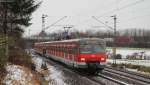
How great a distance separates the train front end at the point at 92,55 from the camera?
84.1ft

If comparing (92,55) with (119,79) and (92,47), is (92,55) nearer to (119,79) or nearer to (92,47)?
(92,47)

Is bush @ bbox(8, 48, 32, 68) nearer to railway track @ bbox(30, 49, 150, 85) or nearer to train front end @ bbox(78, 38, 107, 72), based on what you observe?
train front end @ bbox(78, 38, 107, 72)

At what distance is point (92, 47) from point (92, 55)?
26.8 inches

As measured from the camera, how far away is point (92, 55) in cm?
2602

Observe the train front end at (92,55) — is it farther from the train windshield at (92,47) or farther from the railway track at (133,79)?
the railway track at (133,79)

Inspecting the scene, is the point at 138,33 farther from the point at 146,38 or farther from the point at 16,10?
the point at 16,10

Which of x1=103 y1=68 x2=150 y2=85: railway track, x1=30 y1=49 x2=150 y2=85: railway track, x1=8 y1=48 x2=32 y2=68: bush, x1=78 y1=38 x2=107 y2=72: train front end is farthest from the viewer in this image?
x1=78 y1=38 x2=107 y2=72: train front end

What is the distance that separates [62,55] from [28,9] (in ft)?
19.7

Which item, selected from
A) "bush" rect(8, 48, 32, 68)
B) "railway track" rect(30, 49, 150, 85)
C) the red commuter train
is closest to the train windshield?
the red commuter train

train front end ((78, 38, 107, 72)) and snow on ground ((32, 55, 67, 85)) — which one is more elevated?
train front end ((78, 38, 107, 72))

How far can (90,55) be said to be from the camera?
26047 millimetres

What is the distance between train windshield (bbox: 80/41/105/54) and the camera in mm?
26172

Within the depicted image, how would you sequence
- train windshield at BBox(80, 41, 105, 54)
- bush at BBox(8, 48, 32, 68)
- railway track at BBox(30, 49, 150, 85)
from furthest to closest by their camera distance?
1. train windshield at BBox(80, 41, 105, 54)
2. bush at BBox(8, 48, 32, 68)
3. railway track at BBox(30, 49, 150, 85)

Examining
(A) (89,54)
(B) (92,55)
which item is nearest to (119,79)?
(B) (92,55)
